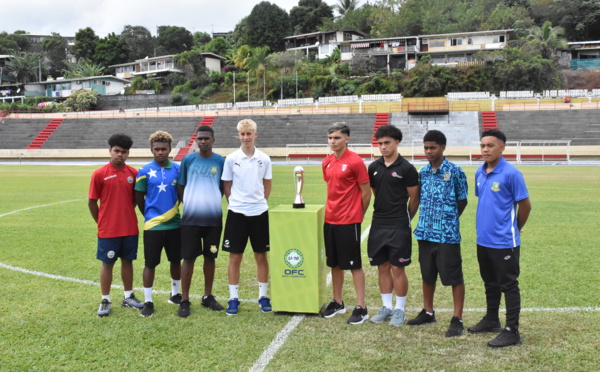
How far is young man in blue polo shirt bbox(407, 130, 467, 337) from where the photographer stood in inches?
173

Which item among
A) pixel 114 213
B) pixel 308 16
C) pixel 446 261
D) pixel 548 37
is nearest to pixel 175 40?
pixel 308 16

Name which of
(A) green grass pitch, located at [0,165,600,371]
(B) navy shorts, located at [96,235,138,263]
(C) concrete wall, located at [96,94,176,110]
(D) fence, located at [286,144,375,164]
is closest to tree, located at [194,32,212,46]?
(C) concrete wall, located at [96,94,176,110]

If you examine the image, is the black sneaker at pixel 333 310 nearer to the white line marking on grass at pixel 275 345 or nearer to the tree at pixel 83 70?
the white line marking on grass at pixel 275 345

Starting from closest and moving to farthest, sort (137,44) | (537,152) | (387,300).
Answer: (387,300) → (537,152) → (137,44)

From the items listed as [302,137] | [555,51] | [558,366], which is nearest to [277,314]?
[558,366]

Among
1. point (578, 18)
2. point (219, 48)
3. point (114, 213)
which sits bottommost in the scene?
point (114, 213)

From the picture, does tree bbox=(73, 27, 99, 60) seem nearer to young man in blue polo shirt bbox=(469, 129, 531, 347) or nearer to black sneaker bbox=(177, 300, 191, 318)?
black sneaker bbox=(177, 300, 191, 318)

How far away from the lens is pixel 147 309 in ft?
16.2

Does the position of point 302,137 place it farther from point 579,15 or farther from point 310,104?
point 579,15

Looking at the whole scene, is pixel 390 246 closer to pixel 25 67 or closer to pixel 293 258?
pixel 293 258

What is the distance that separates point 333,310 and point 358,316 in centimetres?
31

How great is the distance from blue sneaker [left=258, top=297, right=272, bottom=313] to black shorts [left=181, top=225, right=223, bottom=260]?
0.71 m

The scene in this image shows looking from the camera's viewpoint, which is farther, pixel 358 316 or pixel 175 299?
pixel 175 299

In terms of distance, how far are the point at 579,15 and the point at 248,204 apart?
79.5 m
